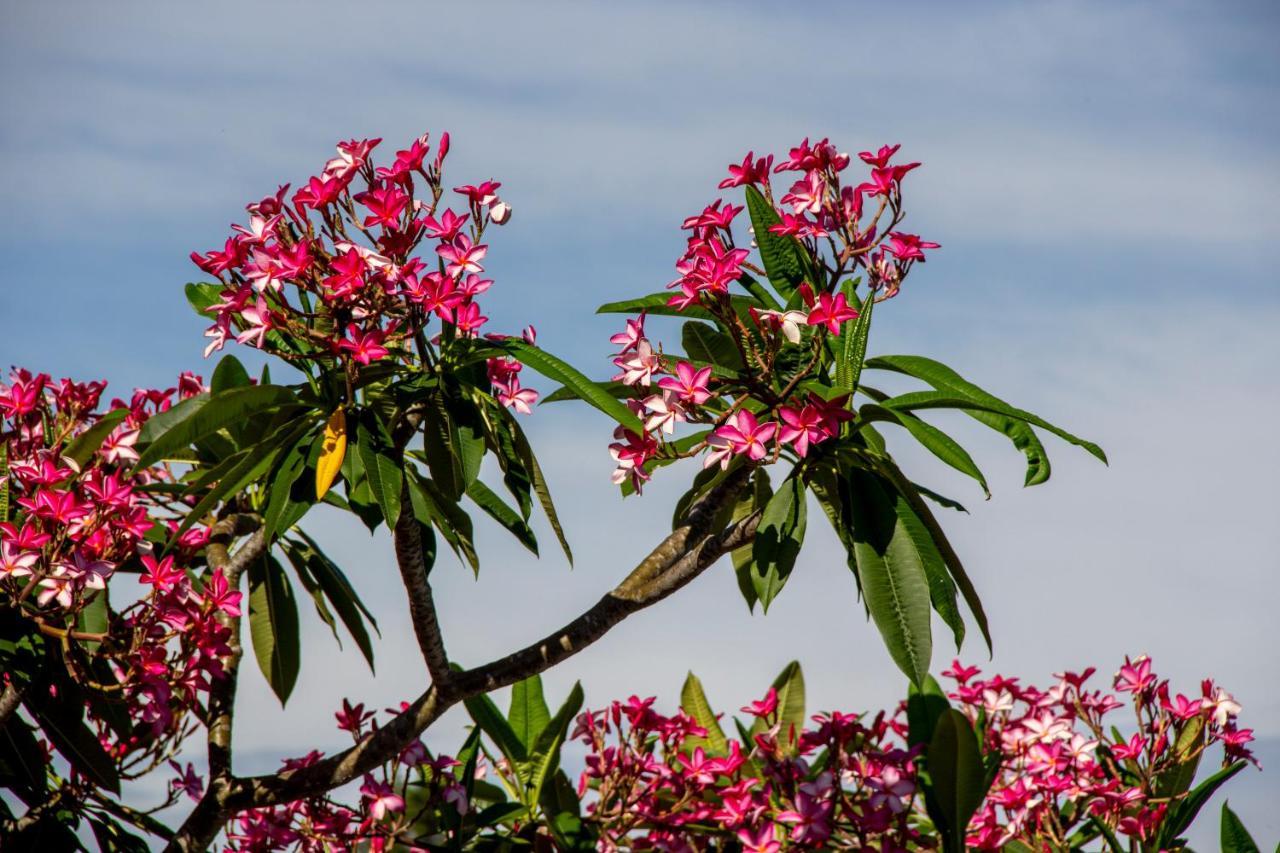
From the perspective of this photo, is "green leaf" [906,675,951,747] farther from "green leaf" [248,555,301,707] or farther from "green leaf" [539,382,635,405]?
"green leaf" [248,555,301,707]

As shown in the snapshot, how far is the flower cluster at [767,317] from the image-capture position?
2.43m

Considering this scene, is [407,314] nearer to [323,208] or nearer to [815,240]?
[323,208]

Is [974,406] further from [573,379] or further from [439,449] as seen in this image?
[439,449]

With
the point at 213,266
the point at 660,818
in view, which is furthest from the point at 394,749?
the point at 213,266

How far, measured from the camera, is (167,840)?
3508 millimetres

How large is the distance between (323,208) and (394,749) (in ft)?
4.28

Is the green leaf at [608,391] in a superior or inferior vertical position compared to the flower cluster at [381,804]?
superior

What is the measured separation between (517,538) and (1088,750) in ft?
5.42

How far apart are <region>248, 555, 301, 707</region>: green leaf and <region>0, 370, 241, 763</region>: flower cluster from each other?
34cm

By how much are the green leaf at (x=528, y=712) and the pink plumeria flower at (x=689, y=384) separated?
4.07 feet

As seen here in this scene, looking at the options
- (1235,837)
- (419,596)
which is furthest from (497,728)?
(1235,837)

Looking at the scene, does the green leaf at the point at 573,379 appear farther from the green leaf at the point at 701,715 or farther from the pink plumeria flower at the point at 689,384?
the green leaf at the point at 701,715

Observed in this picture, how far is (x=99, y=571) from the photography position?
8.71ft

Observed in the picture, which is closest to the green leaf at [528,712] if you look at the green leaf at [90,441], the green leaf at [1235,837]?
the green leaf at [90,441]
